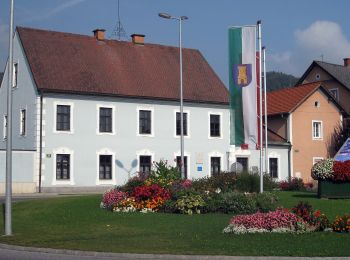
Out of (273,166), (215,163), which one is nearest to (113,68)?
(215,163)

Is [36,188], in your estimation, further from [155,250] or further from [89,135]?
[155,250]

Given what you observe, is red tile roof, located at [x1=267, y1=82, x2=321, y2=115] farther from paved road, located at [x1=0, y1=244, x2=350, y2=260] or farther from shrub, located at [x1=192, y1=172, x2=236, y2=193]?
paved road, located at [x1=0, y1=244, x2=350, y2=260]

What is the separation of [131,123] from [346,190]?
2549 centimetres

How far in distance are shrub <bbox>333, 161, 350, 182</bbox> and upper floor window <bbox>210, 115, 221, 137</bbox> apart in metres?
27.1

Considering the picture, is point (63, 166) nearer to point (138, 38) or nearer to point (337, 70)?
point (138, 38)

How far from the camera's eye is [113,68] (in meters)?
50.1

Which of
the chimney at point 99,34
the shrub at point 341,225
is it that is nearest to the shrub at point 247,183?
the shrub at point 341,225

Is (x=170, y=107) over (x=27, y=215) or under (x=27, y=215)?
over

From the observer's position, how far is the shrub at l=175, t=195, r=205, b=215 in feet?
75.1

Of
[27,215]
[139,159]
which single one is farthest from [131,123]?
[27,215]

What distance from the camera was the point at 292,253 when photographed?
13.2 metres

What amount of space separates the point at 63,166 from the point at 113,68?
369 inches

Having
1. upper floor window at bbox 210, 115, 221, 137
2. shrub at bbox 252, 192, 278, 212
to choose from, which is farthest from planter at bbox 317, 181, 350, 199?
upper floor window at bbox 210, 115, 221, 137

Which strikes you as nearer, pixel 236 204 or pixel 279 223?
pixel 279 223
